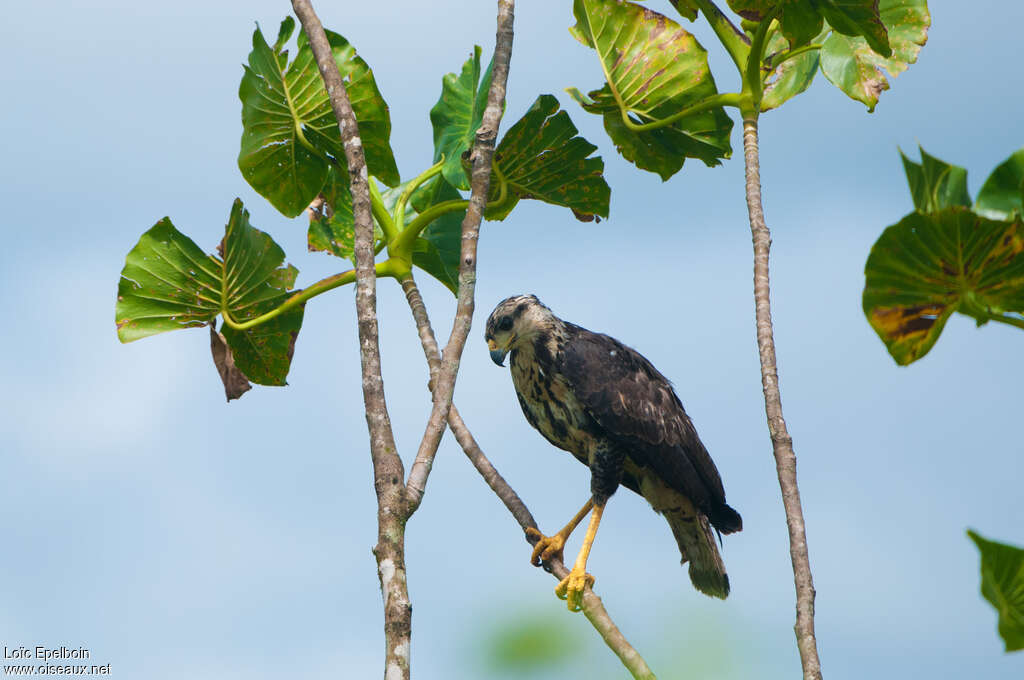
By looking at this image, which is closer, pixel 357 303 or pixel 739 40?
pixel 357 303

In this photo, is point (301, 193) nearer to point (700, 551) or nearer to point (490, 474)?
point (490, 474)

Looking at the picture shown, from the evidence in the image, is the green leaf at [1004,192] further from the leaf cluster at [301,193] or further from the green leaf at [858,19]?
the leaf cluster at [301,193]

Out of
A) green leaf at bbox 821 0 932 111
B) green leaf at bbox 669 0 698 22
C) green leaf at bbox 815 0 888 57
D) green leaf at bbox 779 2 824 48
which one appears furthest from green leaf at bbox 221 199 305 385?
green leaf at bbox 821 0 932 111

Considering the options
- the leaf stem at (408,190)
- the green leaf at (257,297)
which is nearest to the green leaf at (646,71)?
the leaf stem at (408,190)

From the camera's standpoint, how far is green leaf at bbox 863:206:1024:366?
3.72 meters

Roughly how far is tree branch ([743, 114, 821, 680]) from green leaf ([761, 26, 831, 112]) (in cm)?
45

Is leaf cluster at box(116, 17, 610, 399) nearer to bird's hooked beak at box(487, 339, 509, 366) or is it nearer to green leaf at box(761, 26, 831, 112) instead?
bird's hooked beak at box(487, 339, 509, 366)

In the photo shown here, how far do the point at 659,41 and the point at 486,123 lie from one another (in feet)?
4.84

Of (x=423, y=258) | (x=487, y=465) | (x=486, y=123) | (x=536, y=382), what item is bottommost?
(x=487, y=465)

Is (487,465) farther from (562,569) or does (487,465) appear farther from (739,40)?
(739,40)

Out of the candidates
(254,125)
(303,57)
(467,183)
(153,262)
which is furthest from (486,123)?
(153,262)

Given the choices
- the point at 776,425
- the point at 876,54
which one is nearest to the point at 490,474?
the point at 776,425

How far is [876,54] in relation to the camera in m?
6.08

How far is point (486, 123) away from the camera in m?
5.25
